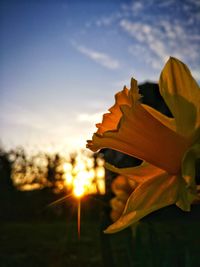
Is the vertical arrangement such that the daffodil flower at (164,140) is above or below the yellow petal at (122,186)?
below

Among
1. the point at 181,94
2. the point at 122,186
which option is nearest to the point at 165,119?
the point at 181,94

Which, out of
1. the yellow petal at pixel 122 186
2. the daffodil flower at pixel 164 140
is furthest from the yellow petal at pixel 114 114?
the yellow petal at pixel 122 186

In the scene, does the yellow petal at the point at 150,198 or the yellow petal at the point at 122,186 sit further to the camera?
the yellow petal at the point at 122,186

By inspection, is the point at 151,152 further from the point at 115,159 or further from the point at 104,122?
the point at 115,159

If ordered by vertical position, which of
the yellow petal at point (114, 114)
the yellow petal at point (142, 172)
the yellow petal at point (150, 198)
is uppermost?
the yellow petal at point (114, 114)

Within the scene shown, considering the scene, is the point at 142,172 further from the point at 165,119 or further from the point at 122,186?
the point at 122,186

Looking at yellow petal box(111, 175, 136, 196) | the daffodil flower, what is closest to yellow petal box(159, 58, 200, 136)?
the daffodil flower

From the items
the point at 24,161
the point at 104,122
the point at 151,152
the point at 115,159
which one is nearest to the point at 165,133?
the point at 151,152

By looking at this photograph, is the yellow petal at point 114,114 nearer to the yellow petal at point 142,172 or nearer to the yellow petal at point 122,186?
the yellow petal at point 142,172

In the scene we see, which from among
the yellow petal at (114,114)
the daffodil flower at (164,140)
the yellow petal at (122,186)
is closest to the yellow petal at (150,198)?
the daffodil flower at (164,140)

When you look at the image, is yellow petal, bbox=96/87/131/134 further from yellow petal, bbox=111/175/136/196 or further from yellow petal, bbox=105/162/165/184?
yellow petal, bbox=111/175/136/196
